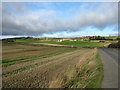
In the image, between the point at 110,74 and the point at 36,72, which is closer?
the point at 110,74

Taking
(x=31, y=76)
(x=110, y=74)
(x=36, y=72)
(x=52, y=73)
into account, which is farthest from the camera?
(x=36, y=72)

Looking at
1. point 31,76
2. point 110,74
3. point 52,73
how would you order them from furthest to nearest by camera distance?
point 52,73, point 110,74, point 31,76

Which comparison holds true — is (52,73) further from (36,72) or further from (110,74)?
(110,74)

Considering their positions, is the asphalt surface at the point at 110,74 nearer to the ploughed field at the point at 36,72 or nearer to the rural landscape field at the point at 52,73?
the rural landscape field at the point at 52,73

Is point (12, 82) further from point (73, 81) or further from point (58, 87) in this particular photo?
point (73, 81)

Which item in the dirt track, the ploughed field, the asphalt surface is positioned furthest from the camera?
the dirt track

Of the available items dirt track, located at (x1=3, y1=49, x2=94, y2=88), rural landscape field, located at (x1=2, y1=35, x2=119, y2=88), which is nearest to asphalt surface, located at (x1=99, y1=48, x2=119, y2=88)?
rural landscape field, located at (x1=2, y1=35, x2=119, y2=88)

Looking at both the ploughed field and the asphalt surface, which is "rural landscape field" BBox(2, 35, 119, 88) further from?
the asphalt surface

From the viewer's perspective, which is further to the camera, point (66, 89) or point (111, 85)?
point (111, 85)

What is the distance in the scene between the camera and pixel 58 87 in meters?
5.34

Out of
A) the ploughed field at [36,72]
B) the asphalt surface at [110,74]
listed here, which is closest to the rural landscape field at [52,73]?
the ploughed field at [36,72]

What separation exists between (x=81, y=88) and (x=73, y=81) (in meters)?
1.06

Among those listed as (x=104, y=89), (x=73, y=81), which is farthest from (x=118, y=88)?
(x=73, y=81)

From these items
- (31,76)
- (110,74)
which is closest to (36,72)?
(31,76)
